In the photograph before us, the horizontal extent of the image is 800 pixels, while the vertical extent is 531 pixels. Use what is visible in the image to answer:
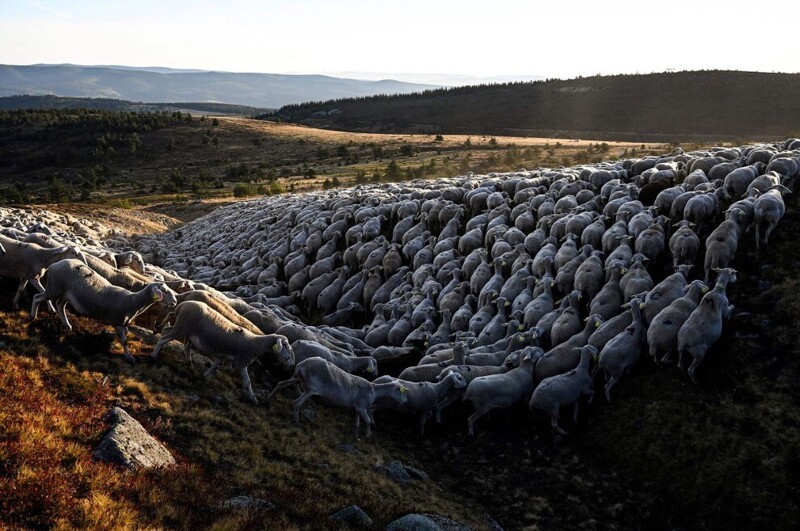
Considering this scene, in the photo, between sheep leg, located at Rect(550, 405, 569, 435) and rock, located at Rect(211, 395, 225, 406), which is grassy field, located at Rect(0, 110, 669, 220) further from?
rock, located at Rect(211, 395, 225, 406)

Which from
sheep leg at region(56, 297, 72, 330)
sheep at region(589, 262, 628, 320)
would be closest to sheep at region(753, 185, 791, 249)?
sheep at region(589, 262, 628, 320)

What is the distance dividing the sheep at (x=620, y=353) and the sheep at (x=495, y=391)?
1.69 m

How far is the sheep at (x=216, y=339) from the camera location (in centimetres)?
1174

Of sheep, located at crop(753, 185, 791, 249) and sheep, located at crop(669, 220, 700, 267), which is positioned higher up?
sheep, located at crop(753, 185, 791, 249)

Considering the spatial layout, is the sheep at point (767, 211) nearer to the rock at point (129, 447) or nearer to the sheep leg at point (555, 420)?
the sheep leg at point (555, 420)

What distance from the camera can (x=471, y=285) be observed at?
1791 centimetres

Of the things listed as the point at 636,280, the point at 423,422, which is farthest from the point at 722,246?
the point at 423,422

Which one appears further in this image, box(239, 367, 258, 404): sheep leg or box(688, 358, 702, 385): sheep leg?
box(239, 367, 258, 404): sheep leg

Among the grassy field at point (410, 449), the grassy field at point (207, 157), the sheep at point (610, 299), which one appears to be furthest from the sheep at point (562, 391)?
the grassy field at point (207, 157)

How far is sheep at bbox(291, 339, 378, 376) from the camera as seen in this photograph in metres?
13.7

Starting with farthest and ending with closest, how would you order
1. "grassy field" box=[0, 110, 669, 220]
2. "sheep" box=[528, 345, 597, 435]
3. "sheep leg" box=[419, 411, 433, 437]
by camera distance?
"grassy field" box=[0, 110, 669, 220] → "sheep leg" box=[419, 411, 433, 437] → "sheep" box=[528, 345, 597, 435]

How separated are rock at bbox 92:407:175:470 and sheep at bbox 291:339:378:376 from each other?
5199 mm

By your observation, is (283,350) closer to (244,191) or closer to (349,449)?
(349,449)

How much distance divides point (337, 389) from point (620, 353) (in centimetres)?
622
